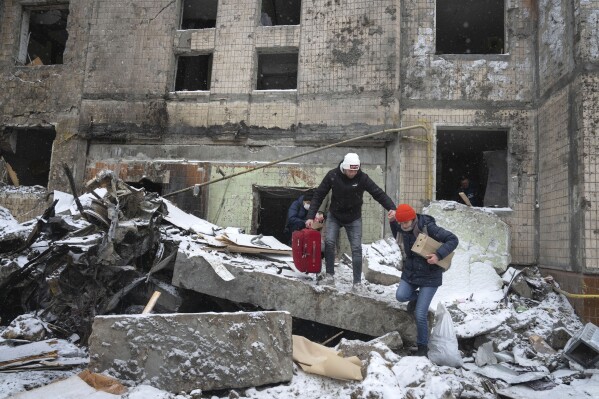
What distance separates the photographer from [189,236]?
216 inches

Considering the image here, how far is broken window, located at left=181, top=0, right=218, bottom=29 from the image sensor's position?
33.6ft

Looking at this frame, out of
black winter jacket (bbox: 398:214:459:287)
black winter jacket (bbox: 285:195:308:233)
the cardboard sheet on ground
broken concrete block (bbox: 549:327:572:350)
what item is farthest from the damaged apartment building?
the cardboard sheet on ground

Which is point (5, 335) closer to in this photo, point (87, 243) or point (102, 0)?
point (87, 243)

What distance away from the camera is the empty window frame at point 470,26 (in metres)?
9.16

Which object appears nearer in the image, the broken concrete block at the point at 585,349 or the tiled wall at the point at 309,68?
the broken concrete block at the point at 585,349

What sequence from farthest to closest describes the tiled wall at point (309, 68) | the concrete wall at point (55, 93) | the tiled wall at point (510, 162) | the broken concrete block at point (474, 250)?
the concrete wall at point (55, 93) → the tiled wall at point (309, 68) → the tiled wall at point (510, 162) → the broken concrete block at point (474, 250)

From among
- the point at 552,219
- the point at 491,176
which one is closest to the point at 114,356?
the point at 552,219

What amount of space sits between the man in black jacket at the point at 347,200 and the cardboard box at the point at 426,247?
0.59 metres

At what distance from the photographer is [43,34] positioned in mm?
11836

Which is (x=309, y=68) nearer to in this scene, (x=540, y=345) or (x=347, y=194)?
(x=347, y=194)

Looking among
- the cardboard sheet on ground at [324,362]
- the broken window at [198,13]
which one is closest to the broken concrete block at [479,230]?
the cardboard sheet on ground at [324,362]

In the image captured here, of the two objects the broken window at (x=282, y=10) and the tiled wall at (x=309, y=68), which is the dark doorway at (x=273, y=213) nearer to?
the tiled wall at (x=309, y=68)

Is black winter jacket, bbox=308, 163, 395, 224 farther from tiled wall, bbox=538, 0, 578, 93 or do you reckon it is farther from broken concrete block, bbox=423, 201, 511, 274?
tiled wall, bbox=538, 0, 578, 93

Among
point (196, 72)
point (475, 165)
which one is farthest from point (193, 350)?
point (475, 165)
